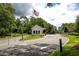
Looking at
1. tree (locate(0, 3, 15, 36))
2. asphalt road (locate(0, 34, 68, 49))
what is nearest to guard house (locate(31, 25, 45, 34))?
asphalt road (locate(0, 34, 68, 49))

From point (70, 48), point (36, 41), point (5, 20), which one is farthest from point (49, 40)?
point (5, 20)

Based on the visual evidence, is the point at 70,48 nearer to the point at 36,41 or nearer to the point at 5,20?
the point at 36,41

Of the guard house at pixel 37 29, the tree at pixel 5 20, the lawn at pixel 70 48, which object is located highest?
the tree at pixel 5 20

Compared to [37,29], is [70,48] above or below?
below

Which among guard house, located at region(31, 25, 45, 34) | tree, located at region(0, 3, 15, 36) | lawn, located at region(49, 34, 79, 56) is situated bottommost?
lawn, located at region(49, 34, 79, 56)

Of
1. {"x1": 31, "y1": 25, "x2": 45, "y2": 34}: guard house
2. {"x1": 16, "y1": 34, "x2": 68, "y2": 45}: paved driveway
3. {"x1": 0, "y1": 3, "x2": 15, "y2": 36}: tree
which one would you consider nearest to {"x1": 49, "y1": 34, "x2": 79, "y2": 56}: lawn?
{"x1": 16, "y1": 34, "x2": 68, "y2": 45}: paved driveway

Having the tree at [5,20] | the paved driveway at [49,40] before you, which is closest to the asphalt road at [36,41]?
the paved driveway at [49,40]

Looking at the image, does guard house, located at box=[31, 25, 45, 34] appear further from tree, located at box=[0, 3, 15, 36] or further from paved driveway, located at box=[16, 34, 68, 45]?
tree, located at box=[0, 3, 15, 36]

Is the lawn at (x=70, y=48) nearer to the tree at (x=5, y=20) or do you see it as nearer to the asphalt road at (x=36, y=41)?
the asphalt road at (x=36, y=41)

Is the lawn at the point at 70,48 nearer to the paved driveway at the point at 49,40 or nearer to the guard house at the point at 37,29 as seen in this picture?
the paved driveway at the point at 49,40

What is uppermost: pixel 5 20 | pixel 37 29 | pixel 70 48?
pixel 5 20

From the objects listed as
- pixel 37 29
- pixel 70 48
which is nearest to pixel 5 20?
pixel 37 29

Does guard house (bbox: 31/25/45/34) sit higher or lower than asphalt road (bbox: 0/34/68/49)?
higher

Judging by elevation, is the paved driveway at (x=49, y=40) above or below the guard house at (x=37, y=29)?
below
